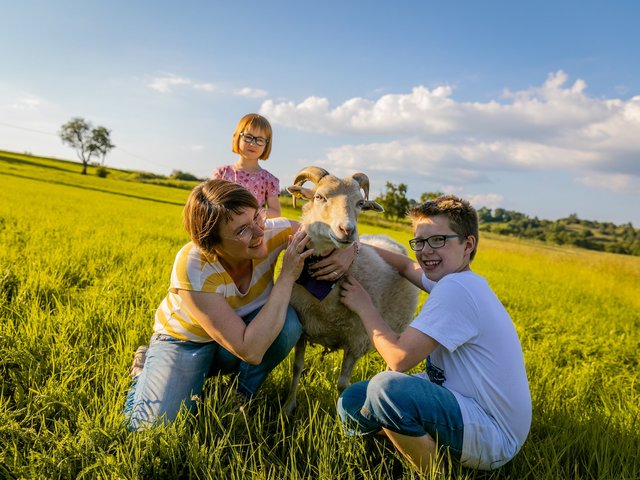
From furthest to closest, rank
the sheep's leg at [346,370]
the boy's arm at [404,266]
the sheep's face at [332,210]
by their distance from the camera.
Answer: the boy's arm at [404,266] → the sheep's leg at [346,370] → the sheep's face at [332,210]

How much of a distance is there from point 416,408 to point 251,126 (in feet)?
Answer: 11.1

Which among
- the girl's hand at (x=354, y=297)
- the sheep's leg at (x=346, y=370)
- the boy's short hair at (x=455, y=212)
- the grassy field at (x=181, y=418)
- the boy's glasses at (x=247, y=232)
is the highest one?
the boy's short hair at (x=455, y=212)

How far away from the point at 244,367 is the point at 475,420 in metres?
1.61

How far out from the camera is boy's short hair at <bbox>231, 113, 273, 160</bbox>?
4.65m

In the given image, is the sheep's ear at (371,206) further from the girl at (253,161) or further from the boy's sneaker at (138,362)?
the boy's sneaker at (138,362)

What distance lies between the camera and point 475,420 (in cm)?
232

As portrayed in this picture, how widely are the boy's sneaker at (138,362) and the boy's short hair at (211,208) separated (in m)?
1.08

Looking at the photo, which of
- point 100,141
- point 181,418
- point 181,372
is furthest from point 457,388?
point 100,141

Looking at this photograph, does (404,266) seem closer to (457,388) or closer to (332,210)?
(332,210)

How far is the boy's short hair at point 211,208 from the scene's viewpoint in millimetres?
2730

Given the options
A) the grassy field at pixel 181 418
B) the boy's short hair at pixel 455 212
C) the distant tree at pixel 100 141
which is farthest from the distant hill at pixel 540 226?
the boy's short hair at pixel 455 212

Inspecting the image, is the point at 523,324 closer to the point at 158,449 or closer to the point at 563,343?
the point at 563,343

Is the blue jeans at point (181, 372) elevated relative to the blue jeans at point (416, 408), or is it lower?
lower

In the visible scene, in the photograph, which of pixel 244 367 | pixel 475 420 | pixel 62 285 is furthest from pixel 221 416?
pixel 62 285
